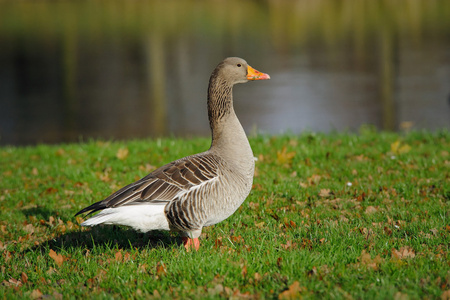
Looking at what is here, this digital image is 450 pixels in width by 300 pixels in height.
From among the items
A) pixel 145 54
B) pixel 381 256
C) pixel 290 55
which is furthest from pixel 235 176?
pixel 145 54

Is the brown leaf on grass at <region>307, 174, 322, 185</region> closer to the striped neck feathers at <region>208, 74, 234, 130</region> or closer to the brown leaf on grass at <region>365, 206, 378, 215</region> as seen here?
the brown leaf on grass at <region>365, 206, 378, 215</region>

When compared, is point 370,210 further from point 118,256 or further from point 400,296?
point 118,256

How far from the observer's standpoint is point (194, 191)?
5102mm

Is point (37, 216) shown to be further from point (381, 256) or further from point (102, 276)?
point (381, 256)

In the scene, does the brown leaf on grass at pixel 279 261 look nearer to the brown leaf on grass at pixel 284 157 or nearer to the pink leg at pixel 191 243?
the pink leg at pixel 191 243

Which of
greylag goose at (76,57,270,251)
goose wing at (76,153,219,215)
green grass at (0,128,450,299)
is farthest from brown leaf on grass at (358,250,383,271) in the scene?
goose wing at (76,153,219,215)

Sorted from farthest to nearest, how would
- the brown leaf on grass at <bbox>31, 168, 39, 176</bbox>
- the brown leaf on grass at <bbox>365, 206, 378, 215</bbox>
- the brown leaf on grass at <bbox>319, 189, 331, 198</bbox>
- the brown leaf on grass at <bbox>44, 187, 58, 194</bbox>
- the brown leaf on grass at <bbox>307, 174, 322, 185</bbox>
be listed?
the brown leaf on grass at <bbox>31, 168, 39, 176</bbox>, the brown leaf on grass at <bbox>44, 187, 58, 194</bbox>, the brown leaf on grass at <bbox>307, 174, 322, 185</bbox>, the brown leaf on grass at <bbox>319, 189, 331, 198</bbox>, the brown leaf on grass at <bbox>365, 206, 378, 215</bbox>

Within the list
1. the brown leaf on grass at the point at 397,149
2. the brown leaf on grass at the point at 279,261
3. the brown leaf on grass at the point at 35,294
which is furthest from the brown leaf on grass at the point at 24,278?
the brown leaf on grass at the point at 397,149

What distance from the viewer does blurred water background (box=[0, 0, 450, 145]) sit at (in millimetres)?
18609

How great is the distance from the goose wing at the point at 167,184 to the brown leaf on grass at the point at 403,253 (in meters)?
1.96

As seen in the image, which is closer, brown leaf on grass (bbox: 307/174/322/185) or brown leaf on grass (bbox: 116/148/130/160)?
brown leaf on grass (bbox: 307/174/322/185)

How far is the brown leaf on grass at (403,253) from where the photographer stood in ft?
15.4

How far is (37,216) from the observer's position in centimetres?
718

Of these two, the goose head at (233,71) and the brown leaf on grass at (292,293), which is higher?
the goose head at (233,71)
